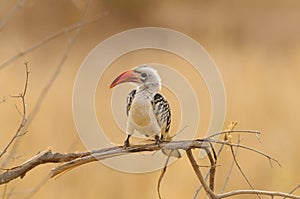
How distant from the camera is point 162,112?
1.22 m

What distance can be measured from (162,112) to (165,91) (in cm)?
198

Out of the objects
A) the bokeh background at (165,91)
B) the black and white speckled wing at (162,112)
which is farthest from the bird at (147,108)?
the bokeh background at (165,91)

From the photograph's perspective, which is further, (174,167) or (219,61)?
(219,61)

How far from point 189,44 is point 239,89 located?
0.79 m

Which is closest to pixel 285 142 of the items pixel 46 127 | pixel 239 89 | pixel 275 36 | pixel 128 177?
pixel 239 89

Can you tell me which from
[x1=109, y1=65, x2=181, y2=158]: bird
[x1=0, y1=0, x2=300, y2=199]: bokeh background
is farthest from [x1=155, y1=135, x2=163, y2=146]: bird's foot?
[x1=0, y1=0, x2=300, y2=199]: bokeh background

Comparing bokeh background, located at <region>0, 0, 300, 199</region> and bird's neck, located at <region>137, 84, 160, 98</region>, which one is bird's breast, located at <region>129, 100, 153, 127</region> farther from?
bokeh background, located at <region>0, 0, 300, 199</region>

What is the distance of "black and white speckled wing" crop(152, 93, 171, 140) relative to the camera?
121 centimetres

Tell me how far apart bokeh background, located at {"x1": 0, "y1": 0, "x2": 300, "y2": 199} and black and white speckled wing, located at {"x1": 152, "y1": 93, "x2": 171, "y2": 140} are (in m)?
0.19

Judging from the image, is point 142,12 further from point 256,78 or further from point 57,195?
point 57,195

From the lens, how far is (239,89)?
378 cm

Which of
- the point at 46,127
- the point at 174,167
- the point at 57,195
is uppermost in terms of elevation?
the point at 46,127

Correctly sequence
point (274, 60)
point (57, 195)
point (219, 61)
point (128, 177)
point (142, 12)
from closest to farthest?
1. point (57, 195)
2. point (128, 177)
3. point (219, 61)
4. point (274, 60)
5. point (142, 12)

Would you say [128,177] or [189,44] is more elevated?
[189,44]
